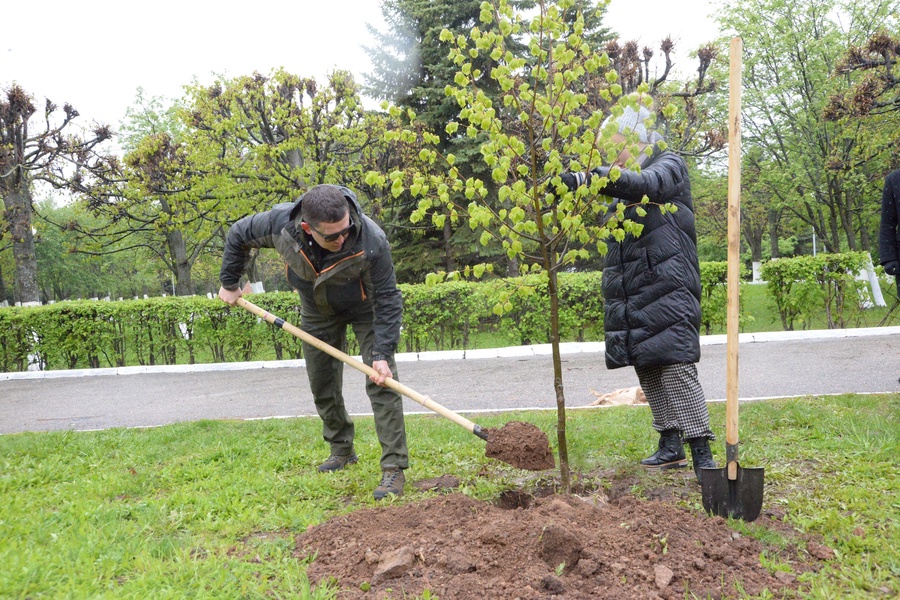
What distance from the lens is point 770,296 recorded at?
10852 mm

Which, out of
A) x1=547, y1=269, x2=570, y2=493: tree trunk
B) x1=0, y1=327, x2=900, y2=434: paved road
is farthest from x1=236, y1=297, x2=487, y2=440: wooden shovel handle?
x1=0, y1=327, x2=900, y2=434: paved road

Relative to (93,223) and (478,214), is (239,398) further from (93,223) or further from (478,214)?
(93,223)

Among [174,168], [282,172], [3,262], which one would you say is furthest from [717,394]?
[3,262]

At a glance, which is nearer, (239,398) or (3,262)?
(239,398)

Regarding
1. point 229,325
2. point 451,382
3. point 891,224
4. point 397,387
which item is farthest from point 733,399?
point 229,325

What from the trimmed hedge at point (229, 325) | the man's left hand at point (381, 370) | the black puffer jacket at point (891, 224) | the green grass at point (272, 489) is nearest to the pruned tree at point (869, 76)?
the trimmed hedge at point (229, 325)

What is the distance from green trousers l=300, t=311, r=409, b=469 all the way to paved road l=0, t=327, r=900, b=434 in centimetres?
238

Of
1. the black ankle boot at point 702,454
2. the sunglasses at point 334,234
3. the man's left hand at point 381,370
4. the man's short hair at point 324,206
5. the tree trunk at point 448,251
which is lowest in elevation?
the black ankle boot at point 702,454

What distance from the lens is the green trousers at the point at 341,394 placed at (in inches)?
153

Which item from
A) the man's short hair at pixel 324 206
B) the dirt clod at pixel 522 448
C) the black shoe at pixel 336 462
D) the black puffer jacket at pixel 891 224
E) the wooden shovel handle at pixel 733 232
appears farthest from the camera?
the black puffer jacket at pixel 891 224

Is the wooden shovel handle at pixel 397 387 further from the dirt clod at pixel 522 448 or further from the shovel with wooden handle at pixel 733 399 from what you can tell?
the shovel with wooden handle at pixel 733 399

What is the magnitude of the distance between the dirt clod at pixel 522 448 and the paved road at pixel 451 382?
2938mm

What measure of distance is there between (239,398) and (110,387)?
2.86 m

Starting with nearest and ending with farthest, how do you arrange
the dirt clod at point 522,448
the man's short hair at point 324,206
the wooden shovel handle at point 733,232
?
the wooden shovel handle at point 733,232 < the man's short hair at point 324,206 < the dirt clod at point 522,448
